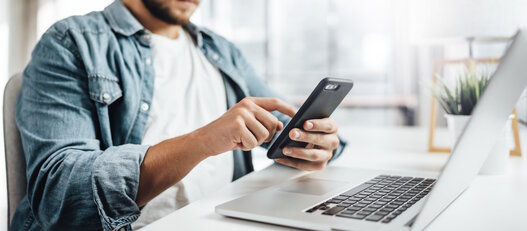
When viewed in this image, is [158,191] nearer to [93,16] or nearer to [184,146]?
[184,146]

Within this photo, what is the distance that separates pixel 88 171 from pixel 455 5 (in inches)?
37.6

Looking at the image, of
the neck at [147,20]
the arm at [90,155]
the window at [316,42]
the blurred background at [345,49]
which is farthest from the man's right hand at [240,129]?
the window at [316,42]

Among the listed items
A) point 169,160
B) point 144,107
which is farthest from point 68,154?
point 144,107

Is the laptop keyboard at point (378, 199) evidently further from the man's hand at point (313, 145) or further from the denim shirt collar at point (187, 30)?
the denim shirt collar at point (187, 30)

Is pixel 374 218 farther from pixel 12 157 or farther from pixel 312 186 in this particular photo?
pixel 12 157

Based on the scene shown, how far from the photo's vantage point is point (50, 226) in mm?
781

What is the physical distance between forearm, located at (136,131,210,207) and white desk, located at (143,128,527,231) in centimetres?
7

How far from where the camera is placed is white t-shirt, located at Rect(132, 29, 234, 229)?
39.7 inches

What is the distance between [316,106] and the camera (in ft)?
2.33

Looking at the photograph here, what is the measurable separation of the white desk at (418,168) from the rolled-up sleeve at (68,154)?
0.14 m

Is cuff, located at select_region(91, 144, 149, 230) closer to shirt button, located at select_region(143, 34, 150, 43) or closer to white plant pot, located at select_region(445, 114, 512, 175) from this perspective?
shirt button, located at select_region(143, 34, 150, 43)

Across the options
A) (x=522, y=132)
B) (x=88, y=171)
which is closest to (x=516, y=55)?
(x=88, y=171)

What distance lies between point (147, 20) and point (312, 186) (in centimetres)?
66

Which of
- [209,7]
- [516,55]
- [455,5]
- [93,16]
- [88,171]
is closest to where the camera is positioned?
[516,55]
